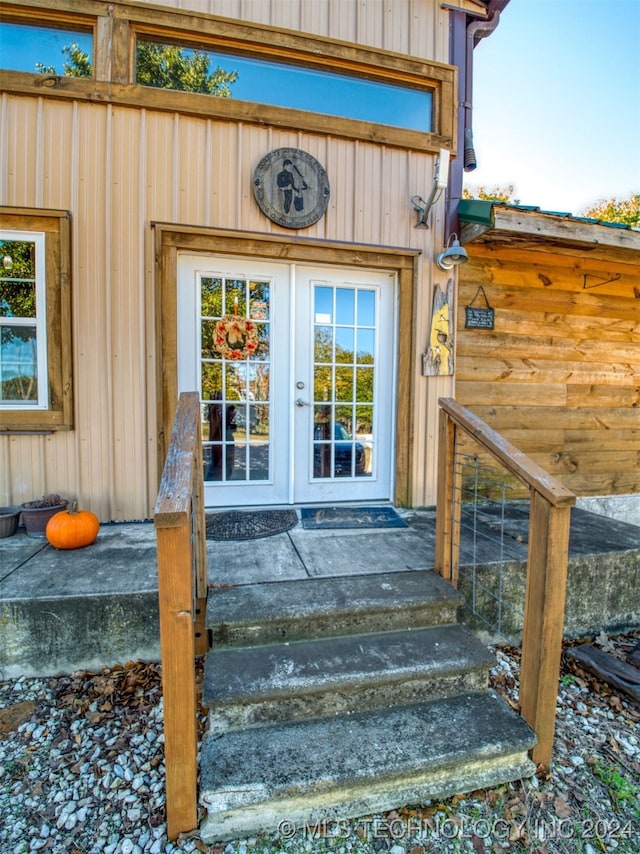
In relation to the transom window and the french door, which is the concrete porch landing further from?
the transom window

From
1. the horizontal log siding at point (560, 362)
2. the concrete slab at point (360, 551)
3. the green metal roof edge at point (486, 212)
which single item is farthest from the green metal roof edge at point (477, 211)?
the concrete slab at point (360, 551)

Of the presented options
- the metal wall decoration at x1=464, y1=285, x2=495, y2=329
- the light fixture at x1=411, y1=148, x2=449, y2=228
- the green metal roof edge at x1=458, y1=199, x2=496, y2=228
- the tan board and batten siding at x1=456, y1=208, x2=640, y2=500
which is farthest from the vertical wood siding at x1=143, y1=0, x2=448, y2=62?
the metal wall decoration at x1=464, y1=285, x2=495, y2=329

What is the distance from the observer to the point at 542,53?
6.61 metres

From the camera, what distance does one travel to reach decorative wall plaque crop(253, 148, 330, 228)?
3053mm

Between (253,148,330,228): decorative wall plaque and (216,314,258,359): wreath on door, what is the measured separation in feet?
2.55

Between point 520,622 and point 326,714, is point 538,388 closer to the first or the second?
point 520,622

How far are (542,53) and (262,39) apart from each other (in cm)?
608

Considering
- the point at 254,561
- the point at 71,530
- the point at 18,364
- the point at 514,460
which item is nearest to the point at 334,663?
the point at 254,561

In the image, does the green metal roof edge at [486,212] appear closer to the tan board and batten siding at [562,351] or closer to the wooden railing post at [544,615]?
the tan board and batten siding at [562,351]

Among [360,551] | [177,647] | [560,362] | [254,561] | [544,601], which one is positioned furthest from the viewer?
[560,362]

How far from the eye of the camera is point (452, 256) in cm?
321

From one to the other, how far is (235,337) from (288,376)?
49 centimetres

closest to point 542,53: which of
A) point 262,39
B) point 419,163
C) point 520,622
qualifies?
point 419,163

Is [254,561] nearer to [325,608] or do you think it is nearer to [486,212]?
[325,608]
